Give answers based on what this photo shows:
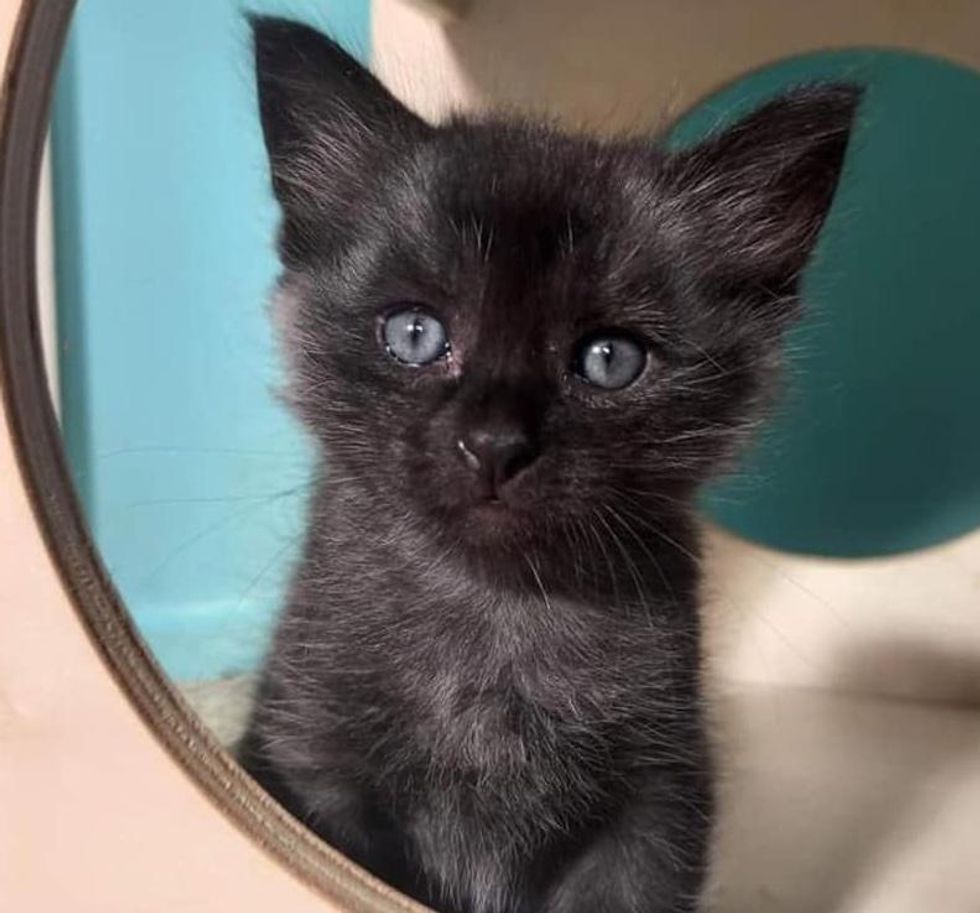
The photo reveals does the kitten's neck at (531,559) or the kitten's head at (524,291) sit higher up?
the kitten's head at (524,291)

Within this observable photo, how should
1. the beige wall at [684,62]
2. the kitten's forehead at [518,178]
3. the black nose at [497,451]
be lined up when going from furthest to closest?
the beige wall at [684,62], the kitten's forehead at [518,178], the black nose at [497,451]

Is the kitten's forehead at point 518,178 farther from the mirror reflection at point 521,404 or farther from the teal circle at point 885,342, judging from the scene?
the teal circle at point 885,342

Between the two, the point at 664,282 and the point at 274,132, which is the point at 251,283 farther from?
the point at 664,282

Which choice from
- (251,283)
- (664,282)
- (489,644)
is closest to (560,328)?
(664,282)

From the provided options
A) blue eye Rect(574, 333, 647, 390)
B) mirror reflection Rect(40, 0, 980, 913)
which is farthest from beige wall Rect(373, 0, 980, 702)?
blue eye Rect(574, 333, 647, 390)

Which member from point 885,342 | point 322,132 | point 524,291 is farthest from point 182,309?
point 885,342

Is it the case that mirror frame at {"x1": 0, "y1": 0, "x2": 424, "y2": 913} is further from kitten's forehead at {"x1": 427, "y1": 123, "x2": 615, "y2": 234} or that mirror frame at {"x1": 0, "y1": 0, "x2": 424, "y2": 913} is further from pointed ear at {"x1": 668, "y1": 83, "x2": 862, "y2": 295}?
pointed ear at {"x1": 668, "y1": 83, "x2": 862, "y2": 295}

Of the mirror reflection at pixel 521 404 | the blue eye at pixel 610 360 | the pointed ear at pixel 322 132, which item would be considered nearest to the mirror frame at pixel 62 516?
the mirror reflection at pixel 521 404

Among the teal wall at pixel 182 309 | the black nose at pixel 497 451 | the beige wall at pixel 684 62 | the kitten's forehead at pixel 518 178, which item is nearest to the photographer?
the black nose at pixel 497 451
